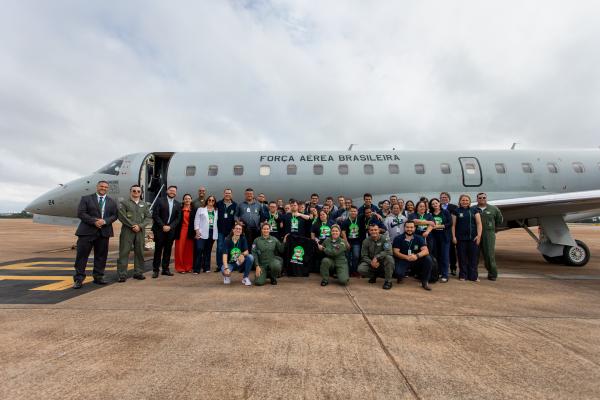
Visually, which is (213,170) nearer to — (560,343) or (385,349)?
(385,349)

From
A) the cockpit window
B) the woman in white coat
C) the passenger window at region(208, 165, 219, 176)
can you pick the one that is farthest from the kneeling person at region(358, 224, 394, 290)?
the cockpit window

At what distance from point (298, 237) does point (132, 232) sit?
3.30 metres

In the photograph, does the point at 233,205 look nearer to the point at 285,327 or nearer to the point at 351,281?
the point at 351,281

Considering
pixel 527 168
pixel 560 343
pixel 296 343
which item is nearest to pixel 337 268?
pixel 296 343

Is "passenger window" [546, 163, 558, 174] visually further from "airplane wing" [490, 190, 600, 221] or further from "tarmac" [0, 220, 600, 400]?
"tarmac" [0, 220, 600, 400]

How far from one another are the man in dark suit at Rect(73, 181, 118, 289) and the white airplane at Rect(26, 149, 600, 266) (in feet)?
14.5

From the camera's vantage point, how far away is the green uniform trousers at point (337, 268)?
18.2 feet

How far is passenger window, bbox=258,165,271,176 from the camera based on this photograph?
10.1m

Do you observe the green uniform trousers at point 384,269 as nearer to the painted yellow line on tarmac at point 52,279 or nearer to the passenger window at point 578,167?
the painted yellow line on tarmac at point 52,279

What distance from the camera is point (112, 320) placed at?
359 centimetres

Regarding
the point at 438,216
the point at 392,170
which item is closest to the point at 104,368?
the point at 438,216

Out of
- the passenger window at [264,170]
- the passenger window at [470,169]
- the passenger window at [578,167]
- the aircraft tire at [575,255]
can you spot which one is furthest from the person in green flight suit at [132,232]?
the passenger window at [578,167]

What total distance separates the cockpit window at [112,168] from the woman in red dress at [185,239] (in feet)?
15.9

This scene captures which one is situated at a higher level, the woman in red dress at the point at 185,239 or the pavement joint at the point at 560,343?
the woman in red dress at the point at 185,239
